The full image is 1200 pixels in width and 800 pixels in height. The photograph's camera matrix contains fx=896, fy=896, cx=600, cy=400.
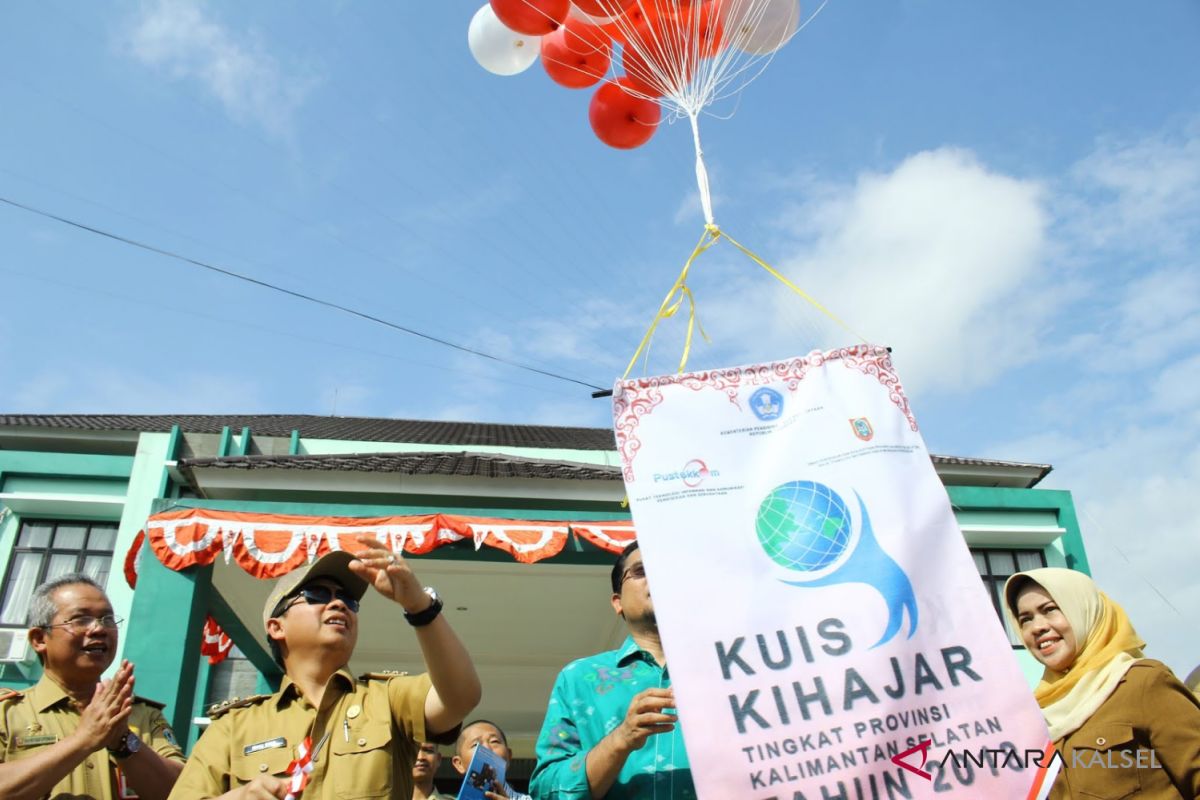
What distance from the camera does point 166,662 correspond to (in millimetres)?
7098

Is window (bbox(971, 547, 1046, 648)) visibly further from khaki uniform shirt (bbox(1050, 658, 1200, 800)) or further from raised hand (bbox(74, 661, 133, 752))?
raised hand (bbox(74, 661, 133, 752))

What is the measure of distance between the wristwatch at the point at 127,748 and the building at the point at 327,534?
484cm

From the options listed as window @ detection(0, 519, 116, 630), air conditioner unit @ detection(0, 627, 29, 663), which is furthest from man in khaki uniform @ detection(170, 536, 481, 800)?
window @ detection(0, 519, 116, 630)

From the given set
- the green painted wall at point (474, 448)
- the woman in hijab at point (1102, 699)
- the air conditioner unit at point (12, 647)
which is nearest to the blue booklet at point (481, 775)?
the woman in hijab at point (1102, 699)

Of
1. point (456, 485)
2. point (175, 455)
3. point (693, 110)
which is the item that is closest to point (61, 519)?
point (175, 455)

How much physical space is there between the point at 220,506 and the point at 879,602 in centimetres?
714

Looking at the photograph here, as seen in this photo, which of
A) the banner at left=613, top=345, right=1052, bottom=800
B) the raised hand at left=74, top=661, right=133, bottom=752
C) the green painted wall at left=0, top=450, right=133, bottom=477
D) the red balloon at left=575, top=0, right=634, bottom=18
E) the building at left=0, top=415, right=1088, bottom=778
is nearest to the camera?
the banner at left=613, top=345, right=1052, bottom=800

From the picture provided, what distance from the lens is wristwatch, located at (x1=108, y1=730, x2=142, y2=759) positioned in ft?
8.25

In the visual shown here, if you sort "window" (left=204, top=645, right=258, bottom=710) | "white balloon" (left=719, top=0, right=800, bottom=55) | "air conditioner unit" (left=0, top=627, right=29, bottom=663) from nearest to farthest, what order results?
"white balloon" (left=719, top=0, right=800, bottom=55), "air conditioner unit" (left=0, top=627, right=29, bottom=663), "window" (left=204, top=645, right=258, bottom=710)

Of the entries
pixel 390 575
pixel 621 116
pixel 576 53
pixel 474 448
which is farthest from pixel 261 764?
pixel 474 448

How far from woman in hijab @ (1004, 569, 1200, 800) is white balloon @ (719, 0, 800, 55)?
376cm

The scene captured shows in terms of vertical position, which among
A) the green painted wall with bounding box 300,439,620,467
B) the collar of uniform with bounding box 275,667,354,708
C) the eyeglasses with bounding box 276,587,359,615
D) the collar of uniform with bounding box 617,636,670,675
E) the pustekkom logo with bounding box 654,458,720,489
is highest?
the green painted wall with bounding box 300,439,620,467

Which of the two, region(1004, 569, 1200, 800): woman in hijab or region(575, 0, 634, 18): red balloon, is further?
region(575, 0, 634, 18): red balloon

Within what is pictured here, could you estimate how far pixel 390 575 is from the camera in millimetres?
2027
